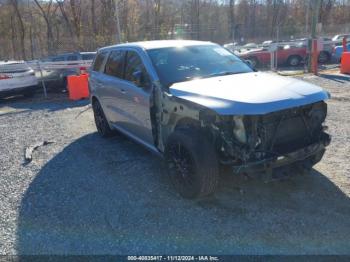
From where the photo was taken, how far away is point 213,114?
373cm

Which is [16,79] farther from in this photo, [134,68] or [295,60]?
[295,60]

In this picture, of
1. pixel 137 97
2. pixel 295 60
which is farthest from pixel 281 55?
pixel 137 97

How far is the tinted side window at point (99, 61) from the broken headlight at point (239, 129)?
150 inches

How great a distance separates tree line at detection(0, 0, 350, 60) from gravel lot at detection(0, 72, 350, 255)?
20.4 meters

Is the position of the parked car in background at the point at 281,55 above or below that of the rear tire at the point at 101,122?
above

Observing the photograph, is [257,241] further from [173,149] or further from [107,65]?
[107,65]

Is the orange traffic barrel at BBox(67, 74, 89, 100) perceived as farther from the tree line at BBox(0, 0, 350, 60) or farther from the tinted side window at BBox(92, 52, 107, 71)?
the tree line at BBox(0, 0, 350, 60)

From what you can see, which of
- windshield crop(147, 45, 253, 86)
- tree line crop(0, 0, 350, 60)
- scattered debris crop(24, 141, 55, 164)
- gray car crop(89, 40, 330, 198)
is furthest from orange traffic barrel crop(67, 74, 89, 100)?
tree line crop(0, 0, 350, 60)

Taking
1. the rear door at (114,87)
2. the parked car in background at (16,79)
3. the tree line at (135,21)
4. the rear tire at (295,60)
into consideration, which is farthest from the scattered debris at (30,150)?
the tree line at (135,21)

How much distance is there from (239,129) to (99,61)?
411 cm

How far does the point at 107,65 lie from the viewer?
6.30 metres

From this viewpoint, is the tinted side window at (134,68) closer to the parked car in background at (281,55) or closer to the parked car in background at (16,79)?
the parked car in background at (16,79)

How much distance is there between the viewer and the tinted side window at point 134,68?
468cm

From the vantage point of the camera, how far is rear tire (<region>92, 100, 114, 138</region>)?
687 centimetres
